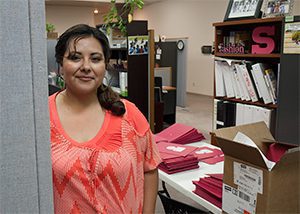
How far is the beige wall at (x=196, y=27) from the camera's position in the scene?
27.4 feet

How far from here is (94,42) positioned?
113cm

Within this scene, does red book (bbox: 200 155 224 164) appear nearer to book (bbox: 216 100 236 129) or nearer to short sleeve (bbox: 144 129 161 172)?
short sleeve (bbox: 144 129 161 172)

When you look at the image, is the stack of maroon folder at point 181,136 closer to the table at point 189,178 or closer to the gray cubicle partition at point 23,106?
the table at point 189,178

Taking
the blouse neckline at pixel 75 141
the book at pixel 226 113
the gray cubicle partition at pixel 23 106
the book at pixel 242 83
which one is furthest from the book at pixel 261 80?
the gray cubicle partition at pixel 23 106

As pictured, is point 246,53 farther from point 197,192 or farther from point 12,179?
point 12,179

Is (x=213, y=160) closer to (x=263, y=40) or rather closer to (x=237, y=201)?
(x=237, y=201)

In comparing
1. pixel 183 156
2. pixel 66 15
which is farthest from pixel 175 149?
pixel 66 15

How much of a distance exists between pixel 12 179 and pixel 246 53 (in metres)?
3.05

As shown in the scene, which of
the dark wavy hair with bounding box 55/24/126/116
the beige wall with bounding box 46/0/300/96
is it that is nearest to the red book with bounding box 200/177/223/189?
the dark wavy hair with bounding box 55/24/126/116

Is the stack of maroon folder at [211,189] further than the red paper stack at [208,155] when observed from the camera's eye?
No

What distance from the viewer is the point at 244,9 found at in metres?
3.14

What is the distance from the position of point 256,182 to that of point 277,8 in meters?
2.15

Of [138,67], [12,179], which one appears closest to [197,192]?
[12,179]

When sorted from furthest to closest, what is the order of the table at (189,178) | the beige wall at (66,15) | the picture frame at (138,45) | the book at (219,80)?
the beige wall at (66,15) < the picture frame at (138,45) < the book at (219,80) < the table at (189,178)
